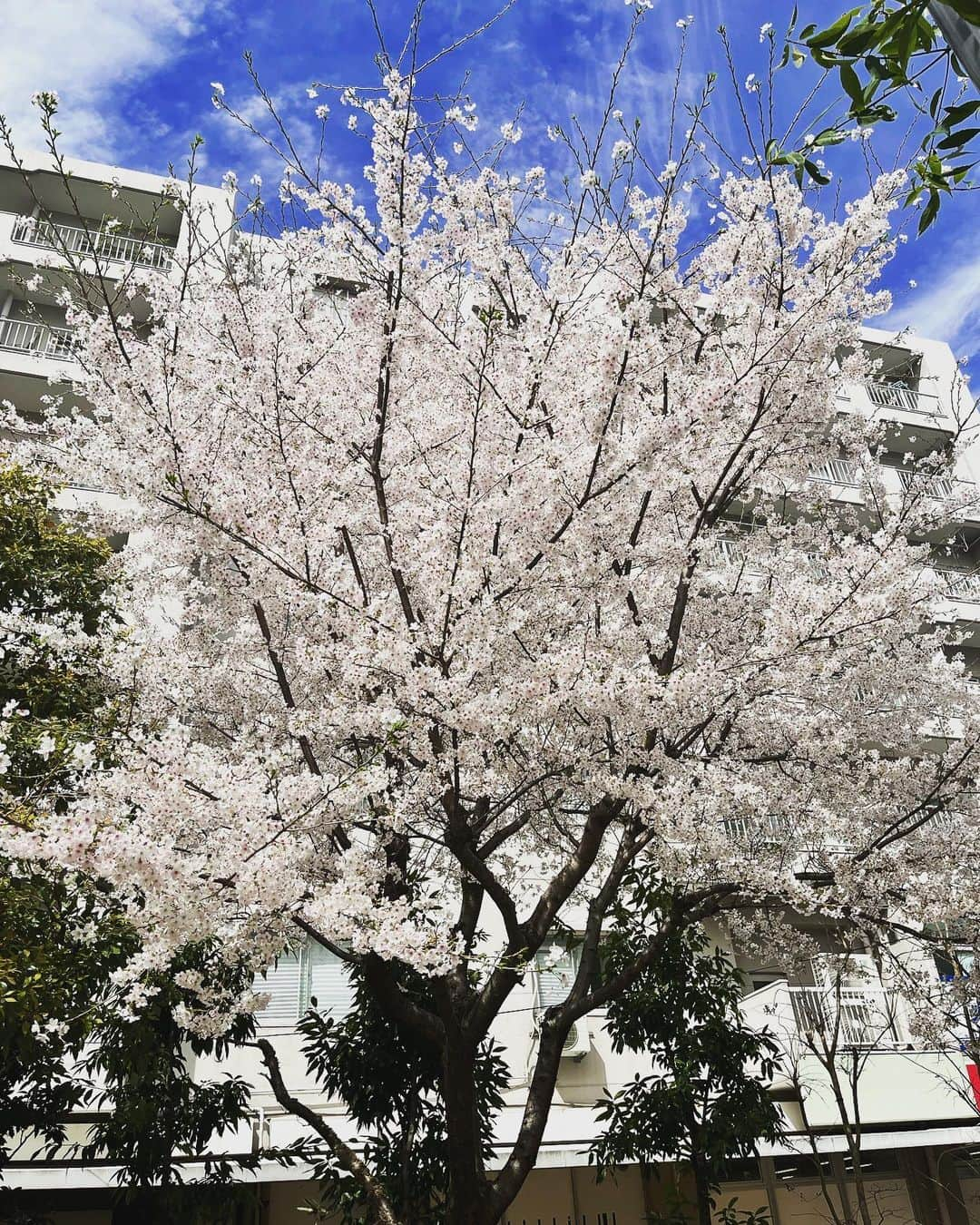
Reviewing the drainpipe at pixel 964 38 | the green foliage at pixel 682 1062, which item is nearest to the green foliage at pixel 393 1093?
the green foliage at pixel 682 1062

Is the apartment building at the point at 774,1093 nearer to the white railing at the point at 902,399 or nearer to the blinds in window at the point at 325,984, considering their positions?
the blinds in window at the point at 325,984

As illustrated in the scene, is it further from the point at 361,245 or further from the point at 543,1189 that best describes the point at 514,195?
the point at 543,1189

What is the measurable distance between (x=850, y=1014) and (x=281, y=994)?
275 inches

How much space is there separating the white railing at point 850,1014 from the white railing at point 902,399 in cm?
1329

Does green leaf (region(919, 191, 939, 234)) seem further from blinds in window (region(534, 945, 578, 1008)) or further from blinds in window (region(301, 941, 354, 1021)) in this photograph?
blinds in window (region(534, 945, 578, 1008))

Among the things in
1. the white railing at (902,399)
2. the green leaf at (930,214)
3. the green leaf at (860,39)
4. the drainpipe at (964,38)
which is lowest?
the drainpipe at (964,38)

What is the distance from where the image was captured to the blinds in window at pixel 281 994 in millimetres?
10039

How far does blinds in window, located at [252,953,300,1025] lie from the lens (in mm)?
10039

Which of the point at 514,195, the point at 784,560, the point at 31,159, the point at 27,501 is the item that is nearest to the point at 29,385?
the point at 31,159

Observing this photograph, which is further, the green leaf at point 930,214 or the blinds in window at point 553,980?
the blinds in window at point 553,980

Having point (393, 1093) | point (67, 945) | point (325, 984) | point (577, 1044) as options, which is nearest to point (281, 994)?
point (325, 984)

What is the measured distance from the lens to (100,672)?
259 inches

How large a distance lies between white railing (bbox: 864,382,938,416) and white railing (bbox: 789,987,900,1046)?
1329cm

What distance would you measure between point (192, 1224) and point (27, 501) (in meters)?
5.61
